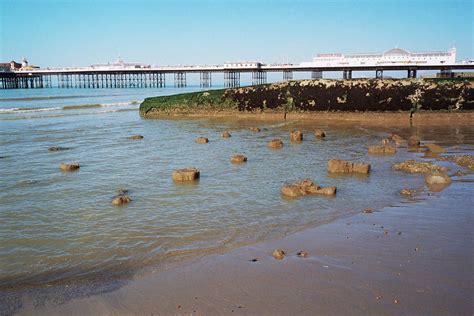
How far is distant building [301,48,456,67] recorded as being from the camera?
61.0 m

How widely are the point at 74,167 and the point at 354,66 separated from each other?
185ft

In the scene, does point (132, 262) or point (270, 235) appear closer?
point (132, 262)

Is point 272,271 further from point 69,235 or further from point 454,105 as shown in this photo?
point 454,105

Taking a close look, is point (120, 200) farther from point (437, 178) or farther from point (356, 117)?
point (356, 117)

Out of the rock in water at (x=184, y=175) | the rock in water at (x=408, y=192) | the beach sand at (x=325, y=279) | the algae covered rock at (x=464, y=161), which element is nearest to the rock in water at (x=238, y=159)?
the rock in water at (x=184, y=175)

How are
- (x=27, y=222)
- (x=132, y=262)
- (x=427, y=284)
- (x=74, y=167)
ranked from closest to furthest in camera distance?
1. (x=427, y=284)
2. (x=132, y=262)
3. (x=27, y=222)
4. (x=74, y=167)

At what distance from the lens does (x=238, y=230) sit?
674 centimetres

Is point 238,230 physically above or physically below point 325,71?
below

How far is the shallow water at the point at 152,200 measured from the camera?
5895mm

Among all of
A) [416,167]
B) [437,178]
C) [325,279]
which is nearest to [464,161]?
[416,167]

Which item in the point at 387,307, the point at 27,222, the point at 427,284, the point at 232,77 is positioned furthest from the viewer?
the point at 232,77

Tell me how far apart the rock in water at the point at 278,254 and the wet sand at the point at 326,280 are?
0.23 ft

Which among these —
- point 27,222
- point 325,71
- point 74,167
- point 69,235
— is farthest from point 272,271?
point 325,71

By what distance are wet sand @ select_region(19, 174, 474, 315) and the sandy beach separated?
0.03 ft
